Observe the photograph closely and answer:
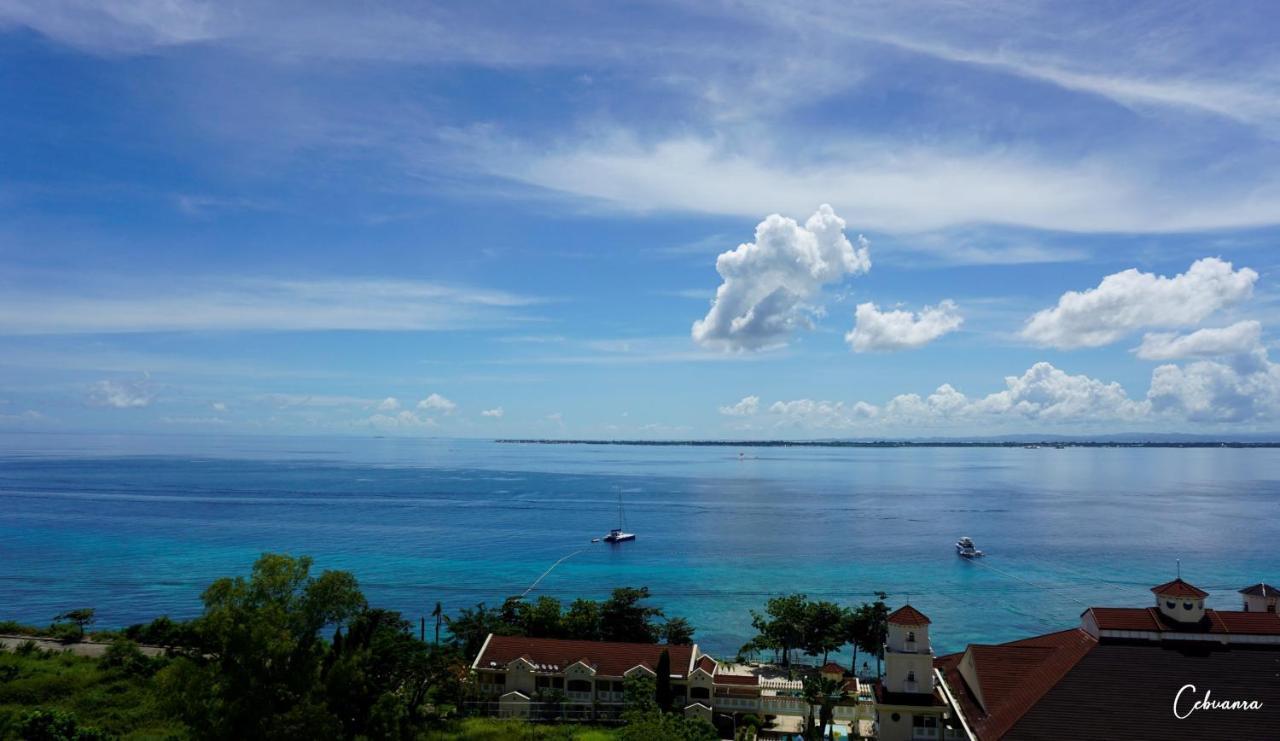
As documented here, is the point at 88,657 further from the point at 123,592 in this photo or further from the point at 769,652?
the point at 769,652

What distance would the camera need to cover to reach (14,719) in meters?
34.9

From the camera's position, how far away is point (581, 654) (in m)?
44.7

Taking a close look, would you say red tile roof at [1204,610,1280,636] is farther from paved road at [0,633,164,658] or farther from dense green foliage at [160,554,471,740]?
paved road at [0,633,164,658]

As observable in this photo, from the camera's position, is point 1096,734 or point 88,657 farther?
point 88,657

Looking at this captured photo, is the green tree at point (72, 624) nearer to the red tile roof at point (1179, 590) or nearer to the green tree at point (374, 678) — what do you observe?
the green tree at point (374, 678)

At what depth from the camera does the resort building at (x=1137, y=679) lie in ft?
98.9

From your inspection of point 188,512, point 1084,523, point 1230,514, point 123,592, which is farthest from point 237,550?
point 1230,514

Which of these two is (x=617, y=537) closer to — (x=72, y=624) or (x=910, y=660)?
(x=72, y=624)

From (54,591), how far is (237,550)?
22296 mm

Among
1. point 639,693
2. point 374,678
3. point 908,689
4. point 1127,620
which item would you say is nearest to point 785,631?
point 639,693

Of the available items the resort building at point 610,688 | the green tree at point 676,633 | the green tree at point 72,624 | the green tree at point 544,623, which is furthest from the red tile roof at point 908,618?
the green tree at point 72,624

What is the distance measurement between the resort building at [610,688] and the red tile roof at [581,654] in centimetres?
6

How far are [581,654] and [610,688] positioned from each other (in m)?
2.53

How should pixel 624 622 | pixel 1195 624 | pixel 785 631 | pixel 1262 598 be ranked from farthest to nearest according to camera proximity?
1. pixel 785 631
2. pixel 624 622
3. pixel 1262 598
4. pixel 1195 624
